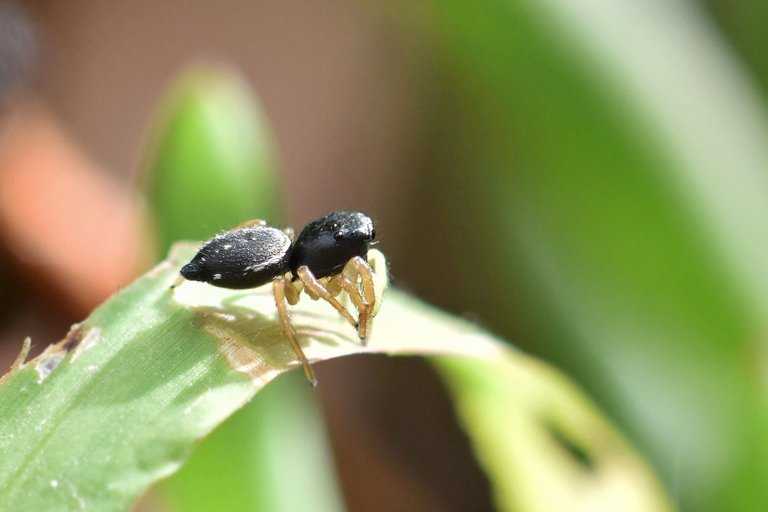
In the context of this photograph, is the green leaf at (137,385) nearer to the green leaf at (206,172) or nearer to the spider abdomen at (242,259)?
the spider abdomen at (242,259)

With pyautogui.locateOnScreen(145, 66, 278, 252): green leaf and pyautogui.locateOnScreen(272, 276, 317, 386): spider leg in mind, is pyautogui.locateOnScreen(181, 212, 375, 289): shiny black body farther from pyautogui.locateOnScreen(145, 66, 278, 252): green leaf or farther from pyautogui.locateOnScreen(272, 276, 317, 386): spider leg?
pyautogui.locateOnScreen(145, 66, 278, 252): green leaf

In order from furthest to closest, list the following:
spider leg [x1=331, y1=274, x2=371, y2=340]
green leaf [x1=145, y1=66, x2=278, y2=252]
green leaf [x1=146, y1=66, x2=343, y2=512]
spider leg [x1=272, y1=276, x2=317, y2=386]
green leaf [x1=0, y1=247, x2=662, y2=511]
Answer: green leaf [x1=145, y1=66, x2=278, y2=252], green leaf [x1=146, y1=66, x2=343, y2=512], spider leg [x1=331, y1=274, x2=371, y2=340], spider leg [x1=272, y1=276, x2=317, y2=386], green leaf [x1=0, y1=247, x2=662, y2=511]

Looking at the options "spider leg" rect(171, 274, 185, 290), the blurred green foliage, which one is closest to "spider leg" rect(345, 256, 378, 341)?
"spider leg" rect(171, 274, 185, 290)

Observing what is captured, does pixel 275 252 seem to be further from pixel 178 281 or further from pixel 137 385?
pixel 137 385

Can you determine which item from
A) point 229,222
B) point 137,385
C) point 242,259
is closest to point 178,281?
point 242,259

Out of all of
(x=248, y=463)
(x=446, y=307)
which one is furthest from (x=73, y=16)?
(x=248, y=463)

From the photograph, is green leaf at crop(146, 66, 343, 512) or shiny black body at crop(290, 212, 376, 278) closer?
shiny black body at crop(290, 212, 376, 278)
